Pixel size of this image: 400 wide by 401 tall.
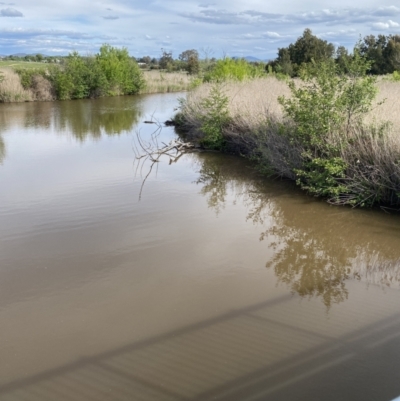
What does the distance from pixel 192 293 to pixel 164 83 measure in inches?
1519

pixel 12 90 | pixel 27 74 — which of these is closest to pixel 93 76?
pixel 27 74

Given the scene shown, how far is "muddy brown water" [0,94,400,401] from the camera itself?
14.5ft

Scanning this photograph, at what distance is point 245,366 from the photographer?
4.58 metres

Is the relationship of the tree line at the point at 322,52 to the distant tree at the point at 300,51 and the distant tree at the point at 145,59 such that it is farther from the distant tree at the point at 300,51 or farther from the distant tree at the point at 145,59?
the distant tree at the point at 145,59

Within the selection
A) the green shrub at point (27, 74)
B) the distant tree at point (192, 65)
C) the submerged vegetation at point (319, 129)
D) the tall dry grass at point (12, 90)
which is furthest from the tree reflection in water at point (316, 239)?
the distant tree at point (192, 65)

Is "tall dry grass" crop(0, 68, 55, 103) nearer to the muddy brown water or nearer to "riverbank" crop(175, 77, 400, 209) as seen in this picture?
the muddy brown water

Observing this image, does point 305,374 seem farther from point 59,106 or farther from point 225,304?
point 59,106

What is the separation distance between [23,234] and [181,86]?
3705 cm

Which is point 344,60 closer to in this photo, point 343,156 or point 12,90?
point 343,156

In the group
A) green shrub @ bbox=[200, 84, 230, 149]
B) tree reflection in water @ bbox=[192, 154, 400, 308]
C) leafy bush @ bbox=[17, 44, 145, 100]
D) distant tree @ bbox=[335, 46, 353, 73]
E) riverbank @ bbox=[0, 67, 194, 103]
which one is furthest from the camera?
leafy bush @ bbox=[17, 44, 145, 100]

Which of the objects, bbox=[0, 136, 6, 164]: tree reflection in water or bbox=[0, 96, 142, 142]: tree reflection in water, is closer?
bbox=[0, 136, 6, 164]: tree reflection in water

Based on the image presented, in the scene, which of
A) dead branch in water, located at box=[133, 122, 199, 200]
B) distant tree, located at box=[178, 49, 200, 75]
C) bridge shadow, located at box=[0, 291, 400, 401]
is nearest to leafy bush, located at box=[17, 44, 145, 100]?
distant tree, located at box=[178, 49, 200, 75]

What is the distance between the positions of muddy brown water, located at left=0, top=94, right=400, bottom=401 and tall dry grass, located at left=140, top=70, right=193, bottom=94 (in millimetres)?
31255

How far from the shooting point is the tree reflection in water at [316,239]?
6.51 metres
